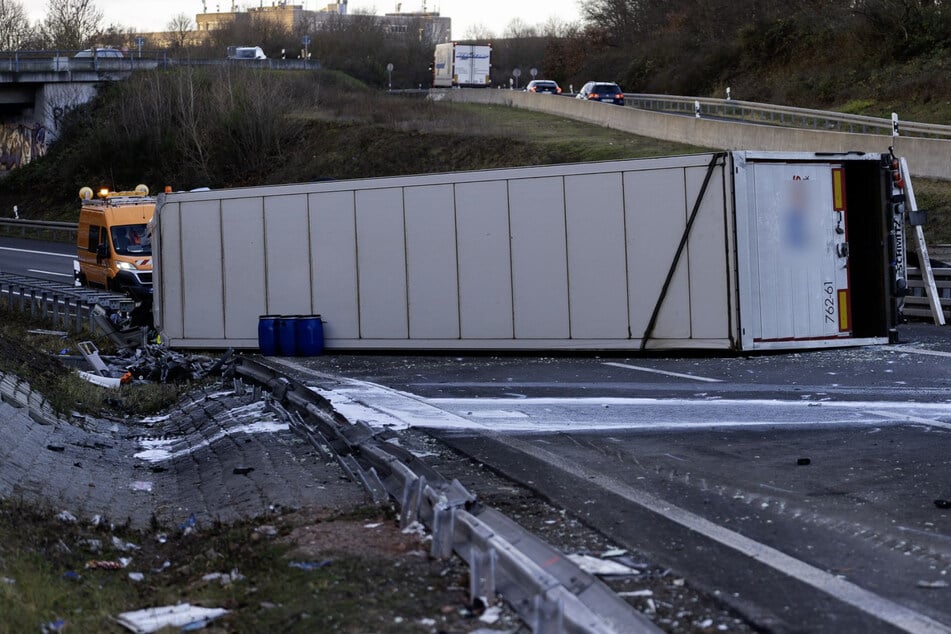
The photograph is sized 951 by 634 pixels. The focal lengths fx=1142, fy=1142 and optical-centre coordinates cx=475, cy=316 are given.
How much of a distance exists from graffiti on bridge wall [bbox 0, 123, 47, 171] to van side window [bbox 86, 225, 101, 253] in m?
44.6

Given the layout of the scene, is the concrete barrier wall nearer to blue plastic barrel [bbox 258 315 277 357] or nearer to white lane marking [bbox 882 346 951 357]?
white lane marking [bbox 882 346 951 357]

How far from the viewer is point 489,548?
5.79 meters

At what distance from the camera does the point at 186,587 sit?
259 inches

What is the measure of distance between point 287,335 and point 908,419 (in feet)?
39.6

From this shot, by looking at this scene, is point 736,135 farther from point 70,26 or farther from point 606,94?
point 70,26

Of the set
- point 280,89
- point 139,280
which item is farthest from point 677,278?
point 280,89

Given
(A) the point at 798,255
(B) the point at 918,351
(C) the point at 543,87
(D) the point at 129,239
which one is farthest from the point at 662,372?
(C) the point at 543,87

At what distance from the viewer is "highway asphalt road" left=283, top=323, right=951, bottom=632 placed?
237 inches

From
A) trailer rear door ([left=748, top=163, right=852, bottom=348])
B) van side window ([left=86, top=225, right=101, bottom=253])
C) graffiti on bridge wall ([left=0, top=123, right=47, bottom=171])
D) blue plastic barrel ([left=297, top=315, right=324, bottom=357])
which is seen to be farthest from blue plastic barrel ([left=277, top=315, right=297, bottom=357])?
graffiti on bridge wall ([left=0, top=123, right=47, bottom=171])

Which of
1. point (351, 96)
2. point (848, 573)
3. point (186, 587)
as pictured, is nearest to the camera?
point (848, 573)

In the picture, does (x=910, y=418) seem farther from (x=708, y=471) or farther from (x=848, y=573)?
(x=848, y=573)

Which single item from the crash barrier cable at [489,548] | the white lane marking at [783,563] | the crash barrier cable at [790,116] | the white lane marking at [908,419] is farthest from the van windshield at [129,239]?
the crash barrier cable at [790,116]

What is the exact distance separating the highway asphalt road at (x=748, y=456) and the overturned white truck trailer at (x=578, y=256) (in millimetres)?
771

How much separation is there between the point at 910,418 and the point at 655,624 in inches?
254
